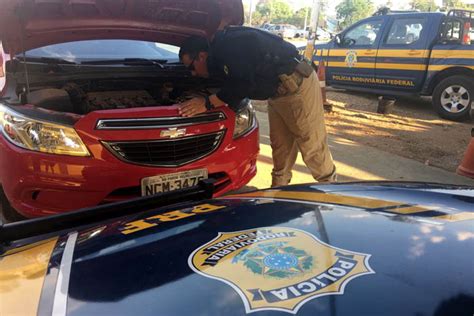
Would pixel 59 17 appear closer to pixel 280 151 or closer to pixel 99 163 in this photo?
pixel 99 163

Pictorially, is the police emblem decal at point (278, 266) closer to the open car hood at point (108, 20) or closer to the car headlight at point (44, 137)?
the car headlight at point (44, 137)

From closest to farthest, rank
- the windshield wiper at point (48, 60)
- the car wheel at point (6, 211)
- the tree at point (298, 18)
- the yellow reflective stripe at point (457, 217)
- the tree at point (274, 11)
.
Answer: the yellow reflective stripe at point (457, 217)
the car wheel at point (6, 211)
the windshield wiper at point (48, 60)
the tree at point (298, 18)
the tree at point (274, 11)

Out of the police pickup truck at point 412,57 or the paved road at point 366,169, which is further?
the police pickup truck at point 412,57

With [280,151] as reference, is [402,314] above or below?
above

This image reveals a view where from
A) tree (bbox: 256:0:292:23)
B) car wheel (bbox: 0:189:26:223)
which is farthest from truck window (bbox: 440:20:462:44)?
tree (bbox: 256:0:292:23)

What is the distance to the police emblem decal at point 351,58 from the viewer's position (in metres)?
8.83


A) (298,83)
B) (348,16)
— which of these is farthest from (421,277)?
(348,16)

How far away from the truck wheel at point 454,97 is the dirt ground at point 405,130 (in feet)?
0.54

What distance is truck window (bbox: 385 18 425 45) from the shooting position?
8016 mm

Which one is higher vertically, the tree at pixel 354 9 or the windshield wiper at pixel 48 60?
the tree at pixel 354 9

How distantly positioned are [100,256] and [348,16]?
7680 centimetres

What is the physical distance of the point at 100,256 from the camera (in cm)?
124

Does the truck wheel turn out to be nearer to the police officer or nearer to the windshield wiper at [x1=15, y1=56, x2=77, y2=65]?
the police officer

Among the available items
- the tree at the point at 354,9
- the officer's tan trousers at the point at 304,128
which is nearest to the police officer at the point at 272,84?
the officer's tan trousers at the point at 304,128
